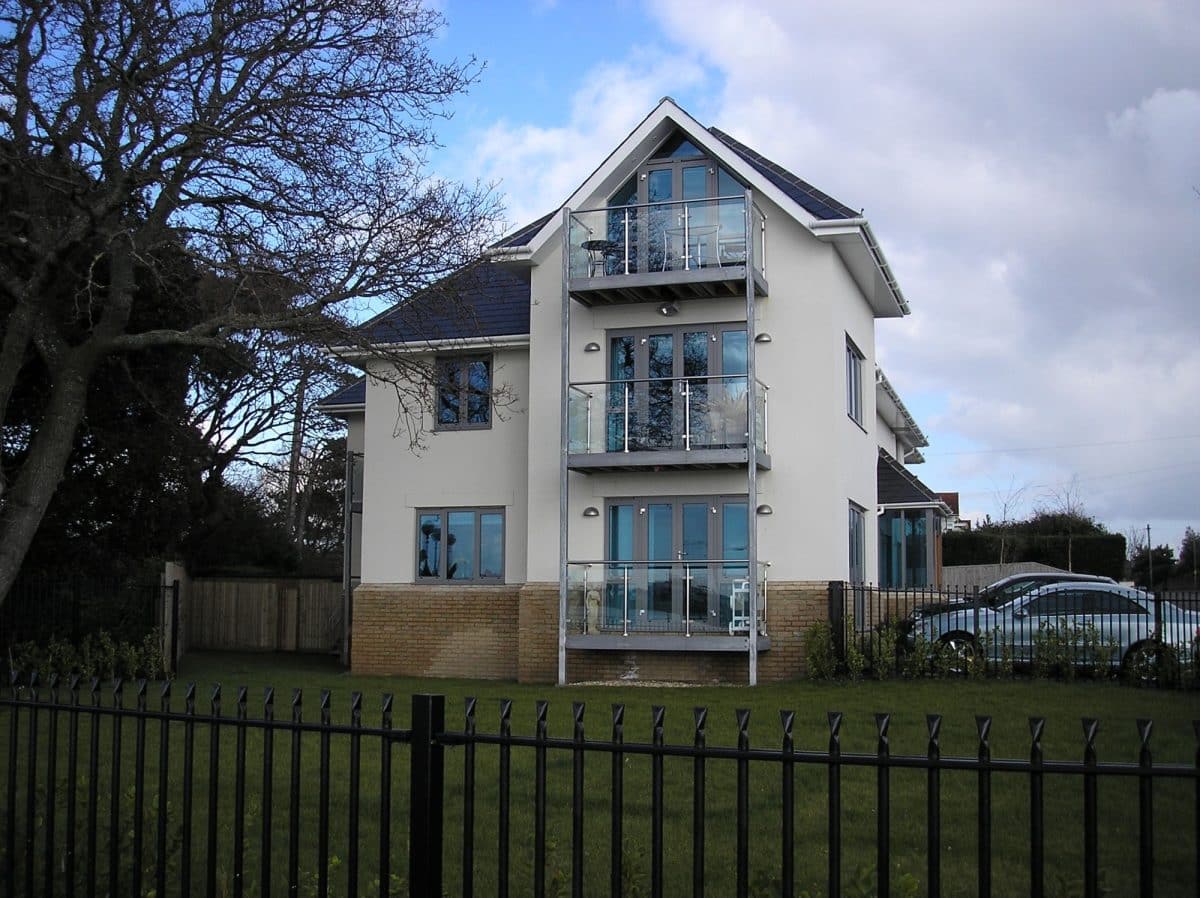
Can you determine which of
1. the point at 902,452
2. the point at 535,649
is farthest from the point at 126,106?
the point at 902,452

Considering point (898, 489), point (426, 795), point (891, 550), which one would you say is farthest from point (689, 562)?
point (426, 795)

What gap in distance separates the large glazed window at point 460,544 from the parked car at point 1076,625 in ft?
25.1

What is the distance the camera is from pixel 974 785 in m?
10.7

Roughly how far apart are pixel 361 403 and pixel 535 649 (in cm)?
789

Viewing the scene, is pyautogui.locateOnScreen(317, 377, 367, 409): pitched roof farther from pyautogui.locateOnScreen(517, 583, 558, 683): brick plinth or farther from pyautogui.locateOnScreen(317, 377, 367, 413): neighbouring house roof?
pyautogui.locateOnScreen(517, 583, 558, 683): brick plinth

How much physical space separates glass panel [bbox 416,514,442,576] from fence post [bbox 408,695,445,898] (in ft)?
64.3

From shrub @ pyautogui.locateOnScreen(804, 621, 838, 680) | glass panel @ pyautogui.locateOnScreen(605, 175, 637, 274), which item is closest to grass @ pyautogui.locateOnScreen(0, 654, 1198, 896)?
shrub @ pyautogui.locateOnScreen(804, 621, 838, 680)

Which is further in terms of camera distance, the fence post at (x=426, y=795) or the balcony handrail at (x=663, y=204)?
the balcony handrail at (x=663, y=204)

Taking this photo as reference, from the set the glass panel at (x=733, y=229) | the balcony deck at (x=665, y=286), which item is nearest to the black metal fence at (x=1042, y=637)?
the balcony deck at (x=665, y=286)

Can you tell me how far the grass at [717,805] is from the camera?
8.02 m

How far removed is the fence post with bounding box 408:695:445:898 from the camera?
4.89m

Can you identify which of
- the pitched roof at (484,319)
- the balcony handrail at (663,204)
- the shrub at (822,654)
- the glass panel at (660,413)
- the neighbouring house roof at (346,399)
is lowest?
the shrub at (822,654)

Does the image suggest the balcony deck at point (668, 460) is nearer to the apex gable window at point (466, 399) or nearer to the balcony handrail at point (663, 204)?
the apex gable window at point (466, 399)

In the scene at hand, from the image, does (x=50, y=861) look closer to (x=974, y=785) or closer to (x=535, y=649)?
(x=974, y=785)
